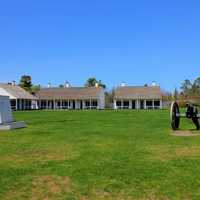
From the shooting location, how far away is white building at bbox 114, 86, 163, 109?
7188 cm

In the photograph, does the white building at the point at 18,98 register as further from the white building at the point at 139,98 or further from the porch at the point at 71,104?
the white building at the point at 139,98

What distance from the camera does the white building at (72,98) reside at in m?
73.3

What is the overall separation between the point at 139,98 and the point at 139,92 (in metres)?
2.04

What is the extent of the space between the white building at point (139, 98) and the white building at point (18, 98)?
14775mm

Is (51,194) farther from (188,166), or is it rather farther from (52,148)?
(52,148)

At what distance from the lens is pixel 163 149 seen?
11.1m

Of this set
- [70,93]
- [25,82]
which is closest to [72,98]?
[70,93]

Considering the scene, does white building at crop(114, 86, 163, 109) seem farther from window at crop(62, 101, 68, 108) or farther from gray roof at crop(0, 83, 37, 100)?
gray roof at crop(0, 83, 37, 100)

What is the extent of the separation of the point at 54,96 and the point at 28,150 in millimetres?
64386

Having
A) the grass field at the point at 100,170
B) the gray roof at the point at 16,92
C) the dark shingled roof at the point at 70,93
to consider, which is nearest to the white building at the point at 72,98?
the dark shingled roof at the point at 70,93

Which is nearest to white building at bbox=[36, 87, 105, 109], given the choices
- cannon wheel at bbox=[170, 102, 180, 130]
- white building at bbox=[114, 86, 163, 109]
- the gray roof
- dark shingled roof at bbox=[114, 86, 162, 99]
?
the gray roof

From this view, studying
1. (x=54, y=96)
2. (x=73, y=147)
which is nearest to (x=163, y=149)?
(x=73, y=147)

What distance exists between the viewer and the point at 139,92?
73.5 m

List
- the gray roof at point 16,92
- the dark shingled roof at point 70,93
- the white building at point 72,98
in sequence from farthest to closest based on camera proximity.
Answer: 1. the white building at point 72,98
2. the dark shingled roof at point 70,93
3. the gray roof at point 16,92
